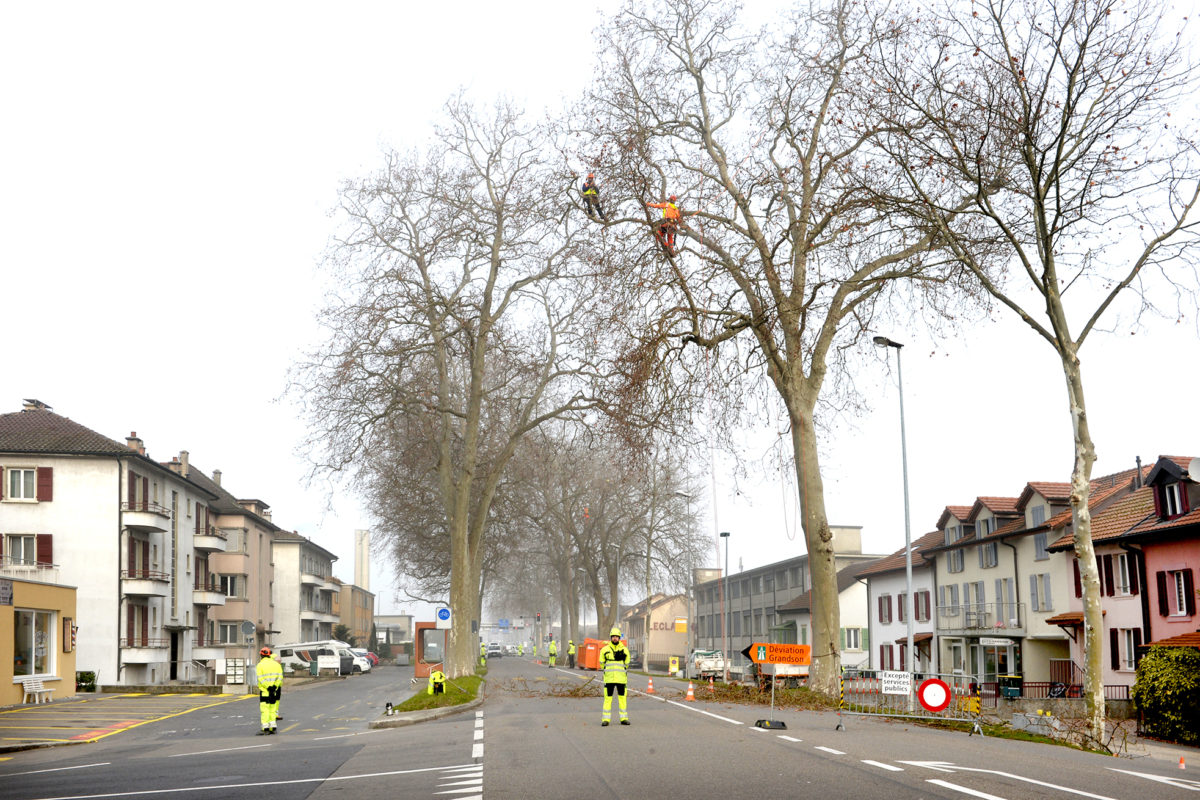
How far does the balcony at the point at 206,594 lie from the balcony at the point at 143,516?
1136cm

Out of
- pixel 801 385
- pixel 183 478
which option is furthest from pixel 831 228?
pixel 183 478

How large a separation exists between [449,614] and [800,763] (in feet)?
81.3

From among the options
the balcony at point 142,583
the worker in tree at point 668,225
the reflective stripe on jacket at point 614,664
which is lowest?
the reflective stripe on jacket at point 614,664

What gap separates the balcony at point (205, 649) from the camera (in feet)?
197

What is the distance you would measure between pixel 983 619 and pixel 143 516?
3724 centimetres

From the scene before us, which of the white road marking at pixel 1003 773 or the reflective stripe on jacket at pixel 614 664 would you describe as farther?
the reflective stripe on jacket at pixel 614 664

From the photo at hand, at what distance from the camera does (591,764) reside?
43.5ft

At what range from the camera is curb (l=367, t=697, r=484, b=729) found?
77.6 feet

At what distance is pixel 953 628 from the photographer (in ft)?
181

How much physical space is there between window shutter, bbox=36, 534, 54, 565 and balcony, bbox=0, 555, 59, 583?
459 mm

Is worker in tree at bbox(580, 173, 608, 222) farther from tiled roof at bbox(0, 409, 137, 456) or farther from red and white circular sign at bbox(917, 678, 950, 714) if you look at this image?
tiled roof at bbox(0, 409, 137, 456)

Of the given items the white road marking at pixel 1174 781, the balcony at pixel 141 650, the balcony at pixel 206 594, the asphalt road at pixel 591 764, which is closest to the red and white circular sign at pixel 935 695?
the asphalt road at pixel 591 764

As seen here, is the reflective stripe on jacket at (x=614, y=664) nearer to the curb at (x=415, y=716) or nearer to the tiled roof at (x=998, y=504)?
the curb at (x=415, y=716)

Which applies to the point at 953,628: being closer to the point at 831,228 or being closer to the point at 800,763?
the point at 831,228
